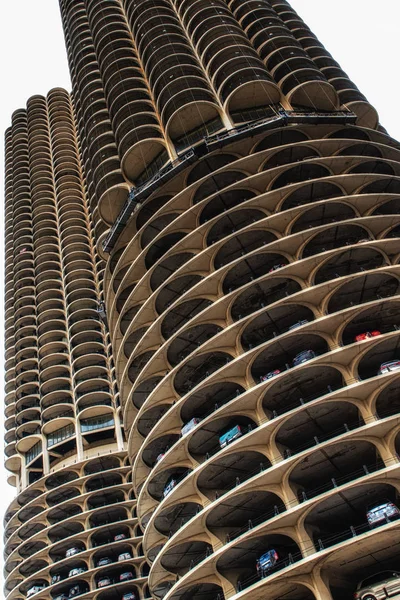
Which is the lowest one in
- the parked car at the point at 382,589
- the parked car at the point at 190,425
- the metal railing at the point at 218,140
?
the parked car at the point at 382,589

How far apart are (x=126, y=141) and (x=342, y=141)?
19323 millimetres

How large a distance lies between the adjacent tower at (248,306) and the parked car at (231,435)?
0.08 meters

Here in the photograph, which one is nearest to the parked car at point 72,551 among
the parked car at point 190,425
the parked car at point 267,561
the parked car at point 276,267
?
the parked car at point 190,425

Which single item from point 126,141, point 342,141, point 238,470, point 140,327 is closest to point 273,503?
point 238,470

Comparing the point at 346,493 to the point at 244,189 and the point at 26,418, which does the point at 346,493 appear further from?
the point at 26,418

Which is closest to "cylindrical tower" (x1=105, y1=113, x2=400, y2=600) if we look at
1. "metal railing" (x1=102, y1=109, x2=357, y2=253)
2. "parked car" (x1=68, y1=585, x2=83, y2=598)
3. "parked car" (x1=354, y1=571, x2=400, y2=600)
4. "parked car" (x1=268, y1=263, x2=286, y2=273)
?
"parked car" (x1=268, y1=263, x2=286, y2=273)

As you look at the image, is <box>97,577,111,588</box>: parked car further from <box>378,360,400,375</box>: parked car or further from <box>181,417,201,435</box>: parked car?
<box>378,360,400,375</box>: parked car

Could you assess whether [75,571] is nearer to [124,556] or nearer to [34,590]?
[124,556]

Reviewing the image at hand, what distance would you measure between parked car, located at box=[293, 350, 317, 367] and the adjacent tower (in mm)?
132

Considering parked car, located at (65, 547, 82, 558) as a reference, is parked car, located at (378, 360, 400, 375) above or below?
below

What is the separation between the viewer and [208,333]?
3872 cm

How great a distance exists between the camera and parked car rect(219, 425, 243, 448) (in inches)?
1235

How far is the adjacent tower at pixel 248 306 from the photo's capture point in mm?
28891

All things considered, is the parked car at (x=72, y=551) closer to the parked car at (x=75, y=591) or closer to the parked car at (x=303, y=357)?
the parked car at (x=75, y=591)
